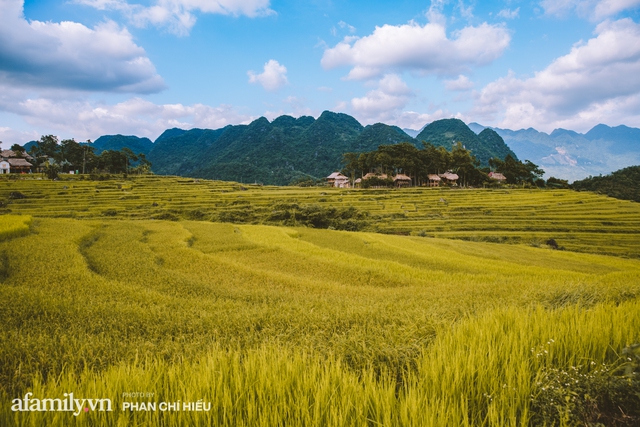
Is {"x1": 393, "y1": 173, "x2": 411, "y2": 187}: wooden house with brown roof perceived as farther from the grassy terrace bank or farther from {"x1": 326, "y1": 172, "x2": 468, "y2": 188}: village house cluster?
the grassy terrace bank

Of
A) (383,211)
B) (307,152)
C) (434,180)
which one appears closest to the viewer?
(383,211)

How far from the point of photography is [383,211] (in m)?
47.1

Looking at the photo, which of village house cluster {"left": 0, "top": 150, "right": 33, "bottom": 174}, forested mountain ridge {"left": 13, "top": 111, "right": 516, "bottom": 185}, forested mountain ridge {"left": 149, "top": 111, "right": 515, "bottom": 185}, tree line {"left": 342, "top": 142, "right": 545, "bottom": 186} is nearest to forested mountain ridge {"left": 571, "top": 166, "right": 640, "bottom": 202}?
tree line {"left": 342, "top": 142, "right": 545, "bottom": 186}

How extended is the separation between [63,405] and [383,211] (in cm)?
4670

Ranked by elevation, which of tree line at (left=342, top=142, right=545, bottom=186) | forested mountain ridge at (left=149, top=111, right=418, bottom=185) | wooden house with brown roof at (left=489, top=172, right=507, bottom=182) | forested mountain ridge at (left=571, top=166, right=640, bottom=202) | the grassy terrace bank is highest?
forested mountain ridge at (left=149, top=111, right=418, bottom=185)

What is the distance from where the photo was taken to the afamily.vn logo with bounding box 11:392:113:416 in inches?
68.8

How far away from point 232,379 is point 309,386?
570 millimetres

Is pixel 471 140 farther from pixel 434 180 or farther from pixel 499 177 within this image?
pixel 434 180

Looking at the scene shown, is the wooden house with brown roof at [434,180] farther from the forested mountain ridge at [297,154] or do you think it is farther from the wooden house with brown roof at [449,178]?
the forested mountain ridge at [297,154]

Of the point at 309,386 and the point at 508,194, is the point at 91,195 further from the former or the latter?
the point at 508,194

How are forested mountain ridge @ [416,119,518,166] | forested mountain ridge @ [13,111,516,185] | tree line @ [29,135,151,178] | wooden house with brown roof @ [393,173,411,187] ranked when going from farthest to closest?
forested mountain ridge @ [416,119,518,166] → forested mountain ridge @ [13,111,516,185] → wooden house with brown roof @ [393,173,411,187] → tree line @ [29,135,151,178]

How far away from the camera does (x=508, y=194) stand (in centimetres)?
5872

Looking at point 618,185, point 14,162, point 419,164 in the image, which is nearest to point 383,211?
point 419,164

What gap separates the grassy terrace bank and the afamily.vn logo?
33.0m
